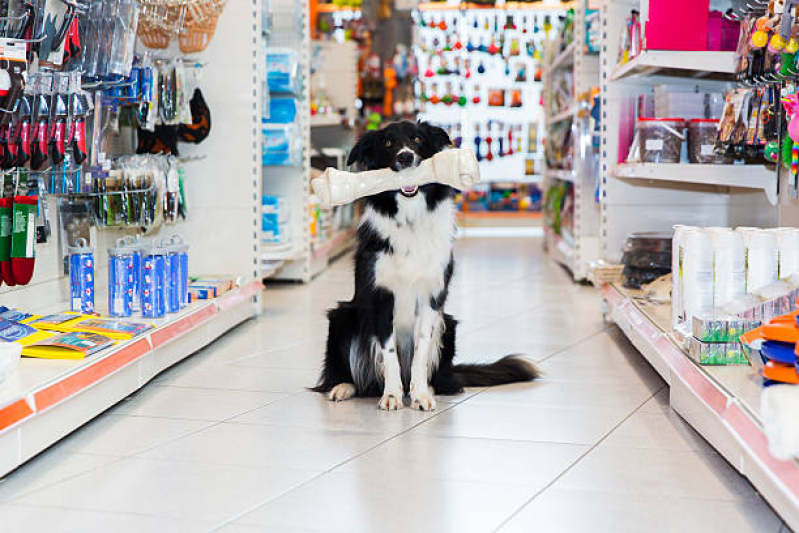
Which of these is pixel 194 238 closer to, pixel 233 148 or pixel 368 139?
pixel 233 148

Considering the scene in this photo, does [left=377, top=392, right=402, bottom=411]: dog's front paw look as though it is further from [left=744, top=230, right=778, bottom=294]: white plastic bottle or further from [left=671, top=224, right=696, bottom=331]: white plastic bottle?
[left=744, top=230, right=778, bottom=294]: white plastic bottle

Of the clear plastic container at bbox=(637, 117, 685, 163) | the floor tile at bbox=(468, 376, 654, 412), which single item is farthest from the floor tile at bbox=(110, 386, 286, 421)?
the clear plastic container at bbox=(637, 117, 685, 163)

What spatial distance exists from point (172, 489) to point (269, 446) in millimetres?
449

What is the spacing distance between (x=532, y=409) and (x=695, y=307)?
2.09ft

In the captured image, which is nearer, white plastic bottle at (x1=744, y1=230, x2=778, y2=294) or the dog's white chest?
white plastic bottle at (x1=744, y1=230, x2=778, y2=294)

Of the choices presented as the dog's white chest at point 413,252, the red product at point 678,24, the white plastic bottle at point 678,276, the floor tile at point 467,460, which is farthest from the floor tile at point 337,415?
the red product at point 678,24

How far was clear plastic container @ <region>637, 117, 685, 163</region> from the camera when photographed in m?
4.38

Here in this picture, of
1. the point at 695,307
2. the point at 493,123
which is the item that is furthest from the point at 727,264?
the point at 493,123

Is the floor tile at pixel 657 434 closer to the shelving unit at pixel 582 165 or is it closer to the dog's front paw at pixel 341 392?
the dog's front paw at pixel 341 392

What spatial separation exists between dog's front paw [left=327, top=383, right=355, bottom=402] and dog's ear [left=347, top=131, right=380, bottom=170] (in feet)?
2.61

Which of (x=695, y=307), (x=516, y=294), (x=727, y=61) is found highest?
(x=727, y=61)

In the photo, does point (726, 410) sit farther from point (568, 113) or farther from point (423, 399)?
point (568, 113)

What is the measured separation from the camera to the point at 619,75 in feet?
16.1

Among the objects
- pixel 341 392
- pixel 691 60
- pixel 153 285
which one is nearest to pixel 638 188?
pixel 691 60
